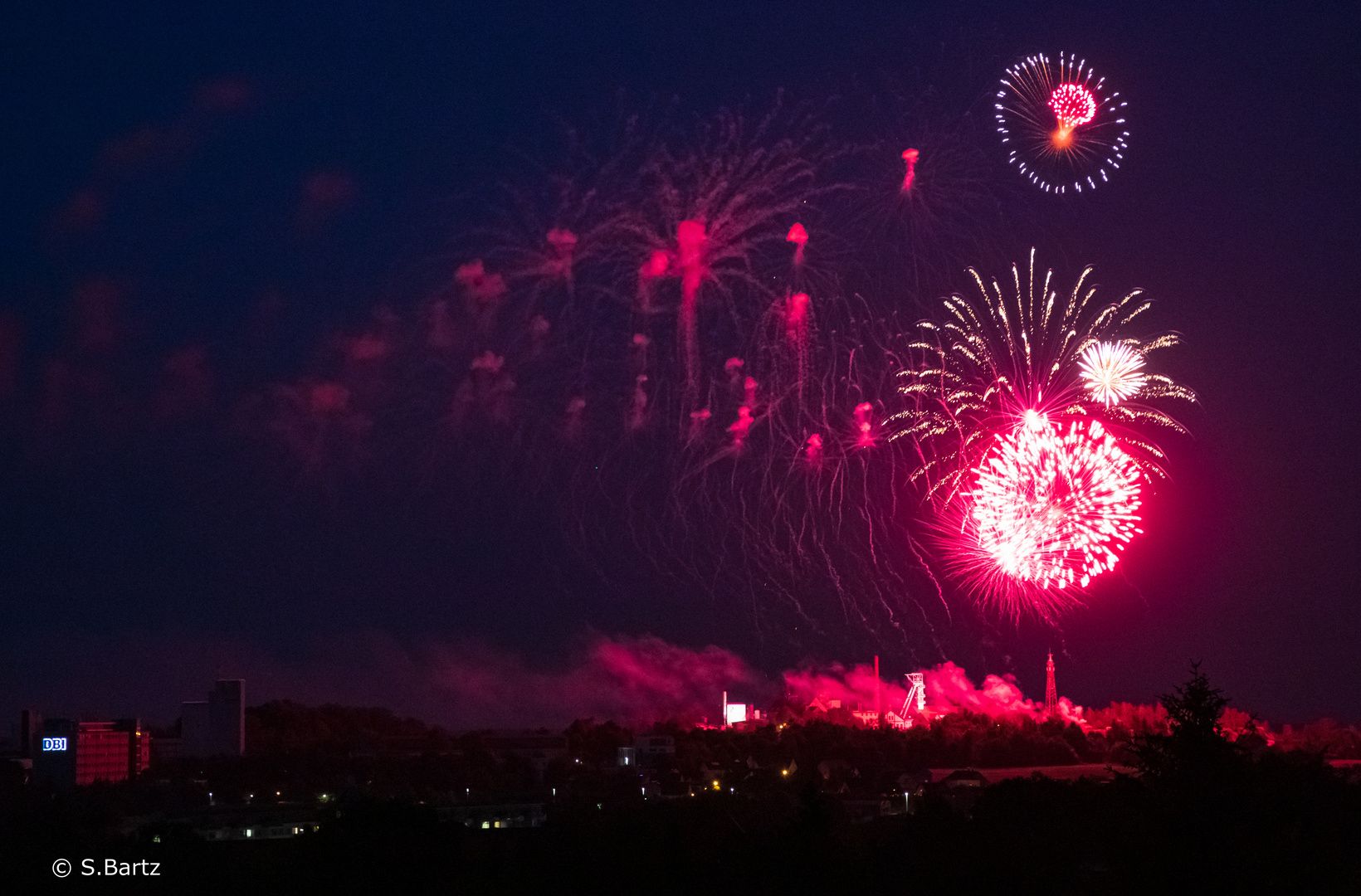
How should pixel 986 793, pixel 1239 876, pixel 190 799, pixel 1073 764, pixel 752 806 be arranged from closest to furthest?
pixel 1239 876, pixel 986 793, pixel 752 806, pixel 190 799, pixel 1073 764

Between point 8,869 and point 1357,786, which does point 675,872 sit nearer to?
point 8,869

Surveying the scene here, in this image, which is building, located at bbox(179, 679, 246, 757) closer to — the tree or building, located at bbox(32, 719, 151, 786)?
building, located at bbox(32, 719, 151, 786)

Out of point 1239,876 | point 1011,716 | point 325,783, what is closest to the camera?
point 1239,876

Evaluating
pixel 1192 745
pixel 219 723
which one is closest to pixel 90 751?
pixel 219 723

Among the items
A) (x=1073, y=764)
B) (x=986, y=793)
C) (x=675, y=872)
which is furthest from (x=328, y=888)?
(x=1073, y=764)

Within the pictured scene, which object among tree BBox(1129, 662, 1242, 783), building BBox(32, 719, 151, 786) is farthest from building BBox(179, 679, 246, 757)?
tree BBox(1129, 662, 1242, 783)

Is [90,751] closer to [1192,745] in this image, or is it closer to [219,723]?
[219,723]

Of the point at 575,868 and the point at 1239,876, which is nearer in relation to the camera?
the point at 1239,876
